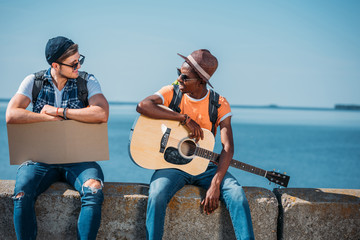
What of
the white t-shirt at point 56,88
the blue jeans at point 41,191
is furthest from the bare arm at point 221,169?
the white t-shirt at point 56,88

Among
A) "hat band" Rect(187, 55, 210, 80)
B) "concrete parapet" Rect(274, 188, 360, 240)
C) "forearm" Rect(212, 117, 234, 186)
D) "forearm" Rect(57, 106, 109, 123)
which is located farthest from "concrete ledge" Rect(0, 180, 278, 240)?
"hat band" Rect(187, 55, 210, 80)

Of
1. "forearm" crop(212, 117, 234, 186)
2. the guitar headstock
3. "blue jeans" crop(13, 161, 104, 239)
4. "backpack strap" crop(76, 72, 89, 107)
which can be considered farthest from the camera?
the guitar headstock

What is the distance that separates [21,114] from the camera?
288cm

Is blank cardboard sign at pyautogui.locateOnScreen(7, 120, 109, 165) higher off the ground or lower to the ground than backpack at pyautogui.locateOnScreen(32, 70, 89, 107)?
lower

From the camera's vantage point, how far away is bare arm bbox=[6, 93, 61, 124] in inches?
113

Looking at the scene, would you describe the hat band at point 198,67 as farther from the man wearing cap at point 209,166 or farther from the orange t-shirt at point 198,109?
the orange t-shirt at point 198,109

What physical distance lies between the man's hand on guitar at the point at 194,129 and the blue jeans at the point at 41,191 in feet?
2.76

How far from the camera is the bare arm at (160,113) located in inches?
117

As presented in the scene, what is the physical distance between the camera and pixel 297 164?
3925 centimetres

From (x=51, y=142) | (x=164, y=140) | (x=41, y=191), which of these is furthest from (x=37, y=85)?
(x=164, y=140)

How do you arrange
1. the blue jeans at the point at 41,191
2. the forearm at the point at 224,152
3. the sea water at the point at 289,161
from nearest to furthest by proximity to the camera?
the blue jeans at the point at 41,191 → the forearm at the point at 224,152 → the sea water at the point at 289,161

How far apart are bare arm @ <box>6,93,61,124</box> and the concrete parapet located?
2.10 m

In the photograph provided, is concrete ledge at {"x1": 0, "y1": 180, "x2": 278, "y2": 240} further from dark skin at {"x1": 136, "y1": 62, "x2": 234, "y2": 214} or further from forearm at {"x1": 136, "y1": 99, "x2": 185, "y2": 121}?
forearm at {"x1": 136, "y1": 99, "x2": 185, "y2": 121}

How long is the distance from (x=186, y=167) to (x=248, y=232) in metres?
0.74
